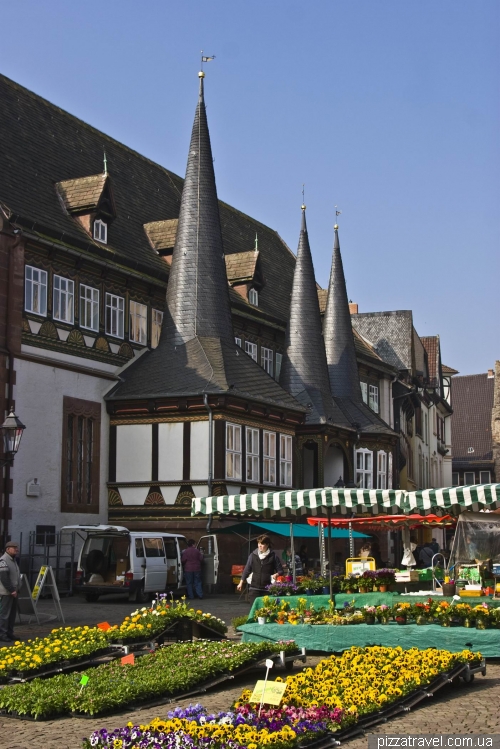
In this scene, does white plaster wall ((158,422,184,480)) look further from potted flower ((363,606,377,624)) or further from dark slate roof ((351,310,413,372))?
dark slate roof ((351,310,413,372))

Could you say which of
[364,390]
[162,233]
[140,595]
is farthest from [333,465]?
[140,595]

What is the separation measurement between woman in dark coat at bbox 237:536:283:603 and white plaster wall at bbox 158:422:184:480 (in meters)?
14.8

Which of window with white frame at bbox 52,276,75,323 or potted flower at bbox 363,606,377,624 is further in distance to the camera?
window with white frame at bbox 52,276,75,323

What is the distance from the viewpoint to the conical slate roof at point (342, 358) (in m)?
44.6

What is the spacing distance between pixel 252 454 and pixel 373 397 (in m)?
17.1

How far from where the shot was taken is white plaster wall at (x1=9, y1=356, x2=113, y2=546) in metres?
30.5

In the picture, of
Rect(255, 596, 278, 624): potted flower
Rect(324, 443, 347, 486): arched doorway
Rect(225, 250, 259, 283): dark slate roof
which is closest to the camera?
Rect(255, 596, 278, 624): potted flower

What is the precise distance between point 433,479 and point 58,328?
141 ft

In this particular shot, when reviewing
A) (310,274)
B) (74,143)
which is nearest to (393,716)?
(74,143)

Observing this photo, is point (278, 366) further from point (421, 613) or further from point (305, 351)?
point (421, 613)

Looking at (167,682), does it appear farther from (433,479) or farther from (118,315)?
(433,479)

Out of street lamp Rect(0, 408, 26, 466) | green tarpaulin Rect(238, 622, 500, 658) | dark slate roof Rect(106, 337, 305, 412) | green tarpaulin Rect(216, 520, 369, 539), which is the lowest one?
green tarpaulin Rect(238, 622, 500, 658)

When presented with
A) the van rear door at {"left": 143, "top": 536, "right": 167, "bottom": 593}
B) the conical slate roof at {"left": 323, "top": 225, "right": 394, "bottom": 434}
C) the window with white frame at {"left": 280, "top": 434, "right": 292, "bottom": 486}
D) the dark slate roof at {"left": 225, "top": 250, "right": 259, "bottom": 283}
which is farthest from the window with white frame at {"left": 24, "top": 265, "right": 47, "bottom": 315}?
the conical slate roof at {"left": 323, "top": 225, "right": 394, "bottom": 434}

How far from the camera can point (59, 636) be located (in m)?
14.9
